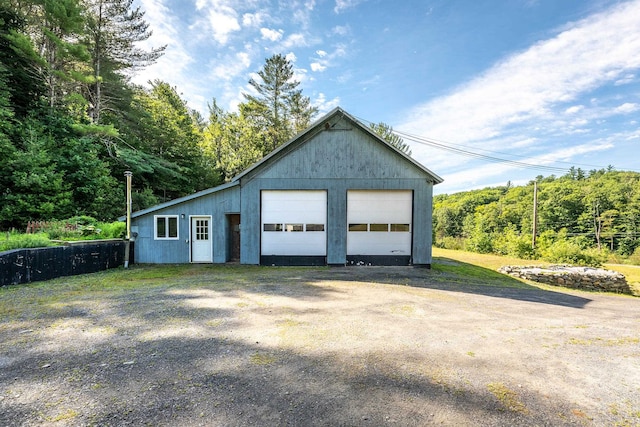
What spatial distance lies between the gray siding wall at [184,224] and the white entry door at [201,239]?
195 mm

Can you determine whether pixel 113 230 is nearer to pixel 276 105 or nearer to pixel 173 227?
pixel 173 227

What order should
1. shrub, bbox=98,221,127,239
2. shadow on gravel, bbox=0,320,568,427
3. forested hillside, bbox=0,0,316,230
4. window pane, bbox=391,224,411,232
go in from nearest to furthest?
1. shadow on gravel, bbox=0,320,568,427
2. shrub, bbox=98,221,127,239
3. window pane, bbox=391,224,411,232
4. forested hillside, bbox=0,0,316,230

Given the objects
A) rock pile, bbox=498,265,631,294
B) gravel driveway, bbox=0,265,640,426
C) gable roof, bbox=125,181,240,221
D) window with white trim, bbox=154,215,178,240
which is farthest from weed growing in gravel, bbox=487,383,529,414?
window with white trim, bbox=154,215,178,240

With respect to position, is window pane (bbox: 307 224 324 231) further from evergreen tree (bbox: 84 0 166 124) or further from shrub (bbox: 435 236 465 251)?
shrub (bbox: 435 236 465 251)

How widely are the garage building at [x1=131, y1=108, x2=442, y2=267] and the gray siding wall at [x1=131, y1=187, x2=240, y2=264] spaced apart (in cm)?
4

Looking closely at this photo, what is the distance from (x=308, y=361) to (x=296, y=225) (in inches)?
318

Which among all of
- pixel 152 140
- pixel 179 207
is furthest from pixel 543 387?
pixel 152 140

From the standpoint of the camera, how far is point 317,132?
11039 millimetres

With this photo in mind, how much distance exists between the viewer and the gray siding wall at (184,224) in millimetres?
11102

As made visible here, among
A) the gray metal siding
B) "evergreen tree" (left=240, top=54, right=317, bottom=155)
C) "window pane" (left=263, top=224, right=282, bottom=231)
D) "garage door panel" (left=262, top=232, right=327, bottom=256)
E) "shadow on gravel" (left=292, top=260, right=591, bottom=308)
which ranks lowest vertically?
"shadow on gravel" (left=292, top=260, right=591, bottom=308)

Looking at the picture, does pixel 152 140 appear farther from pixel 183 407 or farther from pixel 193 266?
pixel 183 407

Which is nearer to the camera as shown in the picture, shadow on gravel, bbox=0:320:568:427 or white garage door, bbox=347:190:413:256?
shadow on gravel, bbox=0:320:568:427

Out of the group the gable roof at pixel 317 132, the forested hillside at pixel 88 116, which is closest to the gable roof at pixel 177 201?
the gable roof at pixel 317 132

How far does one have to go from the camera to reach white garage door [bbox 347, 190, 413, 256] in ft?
36.1
